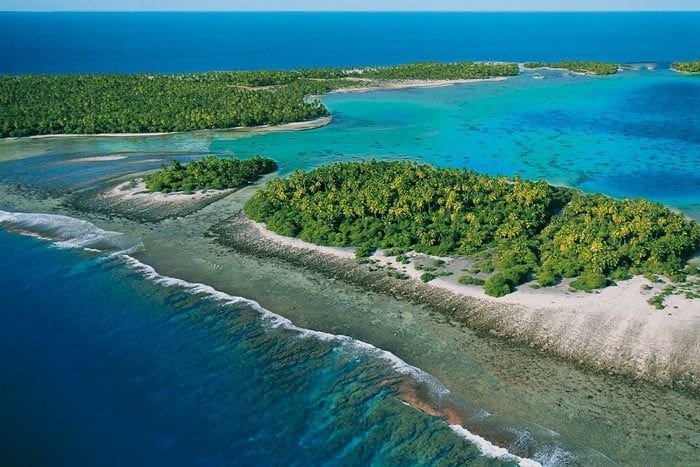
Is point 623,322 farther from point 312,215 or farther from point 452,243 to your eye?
point 312,215

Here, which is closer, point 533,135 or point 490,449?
point 490,449

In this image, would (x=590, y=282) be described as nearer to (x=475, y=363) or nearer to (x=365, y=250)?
(x=475, y=363)

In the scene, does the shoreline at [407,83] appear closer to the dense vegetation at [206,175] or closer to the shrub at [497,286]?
the dense vegetation at [206,175]

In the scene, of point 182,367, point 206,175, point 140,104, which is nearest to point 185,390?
point 182,367

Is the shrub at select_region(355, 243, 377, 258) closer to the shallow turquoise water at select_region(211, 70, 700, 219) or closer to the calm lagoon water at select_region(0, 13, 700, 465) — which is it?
the calm lagoon water at select_region(0, 13, 700, 465)

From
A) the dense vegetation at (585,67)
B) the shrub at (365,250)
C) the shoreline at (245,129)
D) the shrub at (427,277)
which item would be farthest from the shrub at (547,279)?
the dense vegetation at (585,67)
